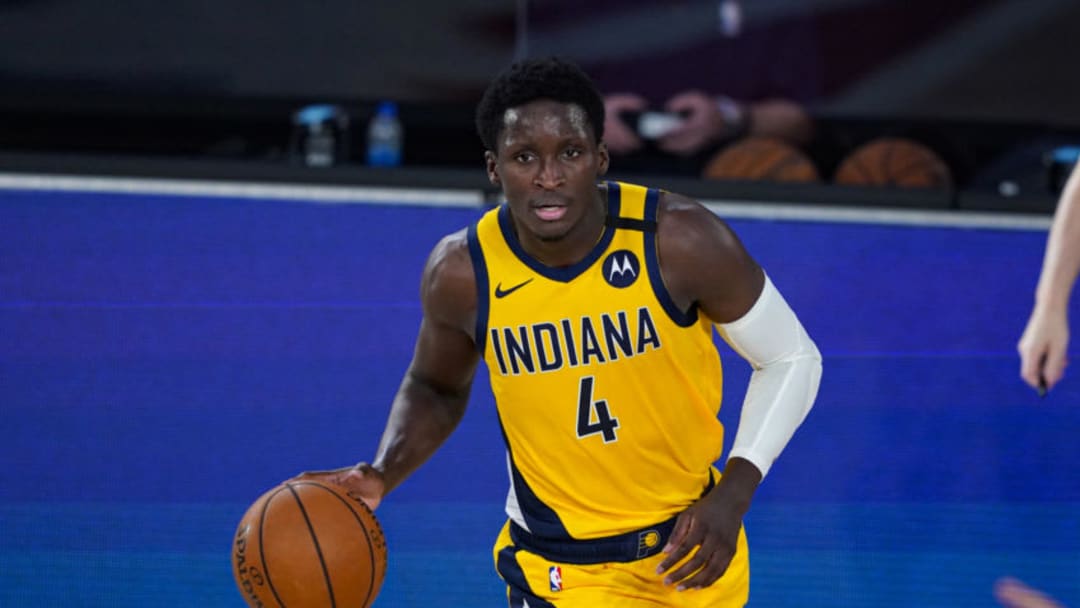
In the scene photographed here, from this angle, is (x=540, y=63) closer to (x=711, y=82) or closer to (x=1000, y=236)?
(x=1000, y=236)

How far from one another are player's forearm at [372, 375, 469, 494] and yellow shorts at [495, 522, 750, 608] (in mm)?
320

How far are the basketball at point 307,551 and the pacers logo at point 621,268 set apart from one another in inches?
25.6

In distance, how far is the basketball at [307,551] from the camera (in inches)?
106

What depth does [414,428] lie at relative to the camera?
9.86 feet

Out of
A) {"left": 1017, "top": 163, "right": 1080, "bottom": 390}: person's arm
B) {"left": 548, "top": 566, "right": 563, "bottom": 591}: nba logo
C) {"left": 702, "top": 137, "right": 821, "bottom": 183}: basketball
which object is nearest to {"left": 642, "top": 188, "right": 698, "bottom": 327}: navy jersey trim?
{"left": 548, "top": 566, "right": 563, "bottom": 591}: nba logo

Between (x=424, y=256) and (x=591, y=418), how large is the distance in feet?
12.4

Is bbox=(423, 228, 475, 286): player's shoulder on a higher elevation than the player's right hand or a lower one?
higher

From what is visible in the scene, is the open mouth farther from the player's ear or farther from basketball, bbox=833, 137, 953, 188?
basketball, bbox=833, 137, 953, 188

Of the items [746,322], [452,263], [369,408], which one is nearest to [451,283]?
[452,263]

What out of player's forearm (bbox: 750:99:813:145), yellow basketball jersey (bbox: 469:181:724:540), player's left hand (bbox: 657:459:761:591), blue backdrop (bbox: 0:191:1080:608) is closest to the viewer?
player's left hand (bbox: 657:459:761:591)

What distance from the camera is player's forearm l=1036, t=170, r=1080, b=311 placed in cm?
204

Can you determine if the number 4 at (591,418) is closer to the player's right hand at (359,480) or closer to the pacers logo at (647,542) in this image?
the pacers logo at (647,542)

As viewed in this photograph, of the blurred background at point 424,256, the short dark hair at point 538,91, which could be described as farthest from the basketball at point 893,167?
the short dark hair at point 538,91

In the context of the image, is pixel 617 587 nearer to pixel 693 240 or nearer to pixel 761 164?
pixel 693 240
